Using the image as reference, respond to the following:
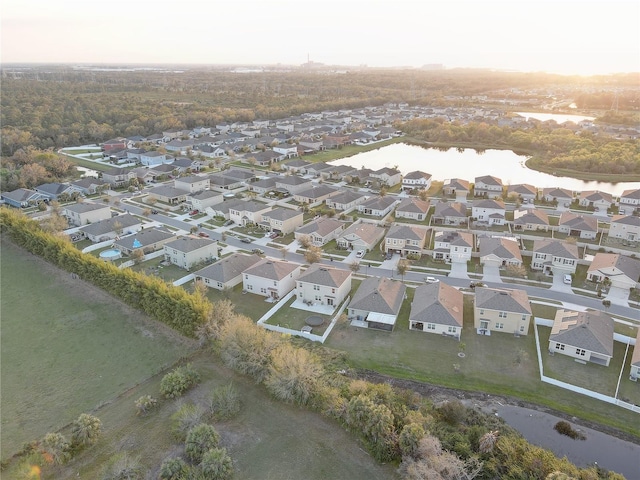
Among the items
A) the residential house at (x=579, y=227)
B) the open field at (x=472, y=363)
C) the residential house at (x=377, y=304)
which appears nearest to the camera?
the open field at (x=472, y=363)

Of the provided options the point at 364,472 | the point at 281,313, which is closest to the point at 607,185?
the point at 281,313

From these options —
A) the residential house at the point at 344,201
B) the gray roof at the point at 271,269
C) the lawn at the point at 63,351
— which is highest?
the residential house at the point at 344,201

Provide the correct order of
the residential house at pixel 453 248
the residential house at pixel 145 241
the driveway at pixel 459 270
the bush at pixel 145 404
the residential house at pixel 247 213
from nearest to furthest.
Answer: the bush at pixel 145 404 < the driveway at pixel 459 270 < the residential house at pixel 453 248 < the residential house at pixel 145 241 < the residential house at pixel 247 213

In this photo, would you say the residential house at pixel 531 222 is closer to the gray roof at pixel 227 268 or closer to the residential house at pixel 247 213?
the residential house at pixel 247 213

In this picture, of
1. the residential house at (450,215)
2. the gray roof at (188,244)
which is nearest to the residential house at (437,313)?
the residential house at (450,215)

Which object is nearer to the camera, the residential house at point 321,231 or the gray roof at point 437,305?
the gray roof at point 437,305

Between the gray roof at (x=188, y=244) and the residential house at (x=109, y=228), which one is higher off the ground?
the gray roof at (x=188, y=244)

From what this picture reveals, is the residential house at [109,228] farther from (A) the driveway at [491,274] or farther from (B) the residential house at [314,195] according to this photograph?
(A) the driveway at [491,274]

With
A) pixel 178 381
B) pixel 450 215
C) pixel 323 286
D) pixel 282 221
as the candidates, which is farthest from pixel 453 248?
pixel 178 381

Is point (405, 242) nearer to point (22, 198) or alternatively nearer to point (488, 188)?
point (488, 188)
